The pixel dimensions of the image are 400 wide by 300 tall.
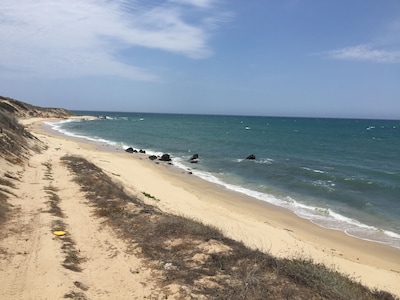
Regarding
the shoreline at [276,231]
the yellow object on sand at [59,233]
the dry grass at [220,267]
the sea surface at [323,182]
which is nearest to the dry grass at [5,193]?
the yellow object on sand at [59,233]

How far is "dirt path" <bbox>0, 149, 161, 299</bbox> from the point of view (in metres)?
7.00

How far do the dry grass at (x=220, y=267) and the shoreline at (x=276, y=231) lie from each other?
2419mm

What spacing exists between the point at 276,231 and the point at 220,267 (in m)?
7.87

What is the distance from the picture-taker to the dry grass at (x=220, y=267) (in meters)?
6.59

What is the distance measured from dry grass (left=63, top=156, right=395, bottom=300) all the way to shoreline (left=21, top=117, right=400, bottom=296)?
2.42 metres

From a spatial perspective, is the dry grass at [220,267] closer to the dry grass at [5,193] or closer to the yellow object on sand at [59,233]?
the yellow object on sand at [59,233]

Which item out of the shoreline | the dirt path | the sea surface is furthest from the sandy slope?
the sea surface

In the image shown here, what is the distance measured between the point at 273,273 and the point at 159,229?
12.7 feet

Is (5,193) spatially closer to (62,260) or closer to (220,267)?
(62,260)

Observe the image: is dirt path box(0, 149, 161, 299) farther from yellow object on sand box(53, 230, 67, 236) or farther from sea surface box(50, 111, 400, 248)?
sea surface box(50, 111, 400, 248)

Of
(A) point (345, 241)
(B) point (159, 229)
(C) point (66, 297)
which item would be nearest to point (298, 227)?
(A) point (345, 241)

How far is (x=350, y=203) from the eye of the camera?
21250 mm

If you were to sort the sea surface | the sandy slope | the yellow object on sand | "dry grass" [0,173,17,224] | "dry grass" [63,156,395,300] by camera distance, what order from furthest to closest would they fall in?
the sea surface → "dry grass" [0,173,17,224] → the yellow object on sand → the sandy slope → "dry grass" [63,156,395,300]

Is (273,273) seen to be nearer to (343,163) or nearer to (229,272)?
(229,272)
